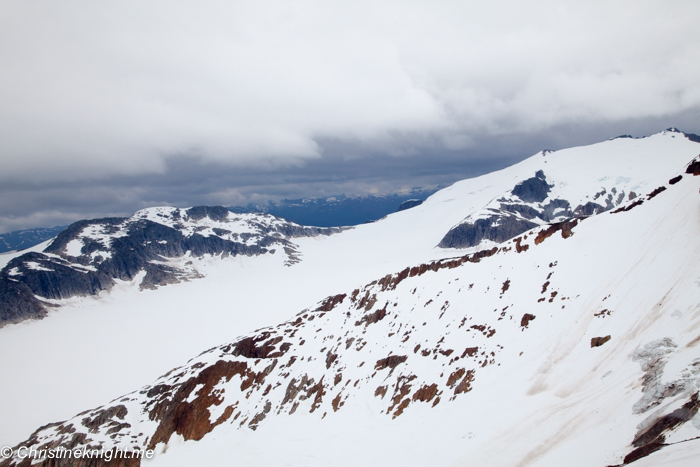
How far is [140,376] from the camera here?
115312 millimetres

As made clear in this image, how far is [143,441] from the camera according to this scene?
58.5 meters

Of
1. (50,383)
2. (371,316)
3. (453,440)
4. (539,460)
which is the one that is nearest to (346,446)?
(453,440)

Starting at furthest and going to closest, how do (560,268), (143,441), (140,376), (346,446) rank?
(140,376)
(143,441)
(560,268)
(346,446)

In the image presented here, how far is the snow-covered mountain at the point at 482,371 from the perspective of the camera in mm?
24828

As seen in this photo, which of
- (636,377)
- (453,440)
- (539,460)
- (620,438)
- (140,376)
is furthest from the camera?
(140,376)

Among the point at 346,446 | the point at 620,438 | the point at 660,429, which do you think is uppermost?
the point at 660,429

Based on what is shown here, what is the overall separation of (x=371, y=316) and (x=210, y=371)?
38.2m

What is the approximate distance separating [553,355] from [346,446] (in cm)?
2861

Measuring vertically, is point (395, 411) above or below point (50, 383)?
above

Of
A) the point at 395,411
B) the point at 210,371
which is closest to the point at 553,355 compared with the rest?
the point at 395,411

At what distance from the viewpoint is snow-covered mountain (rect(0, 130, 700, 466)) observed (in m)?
24.8

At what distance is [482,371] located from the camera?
4012 cm

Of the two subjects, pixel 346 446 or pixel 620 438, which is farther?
pixel 346 446

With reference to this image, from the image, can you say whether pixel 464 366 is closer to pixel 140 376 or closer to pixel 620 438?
pixel 620 438
